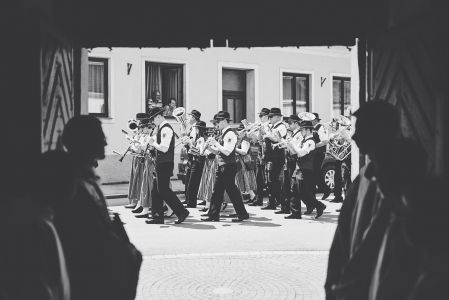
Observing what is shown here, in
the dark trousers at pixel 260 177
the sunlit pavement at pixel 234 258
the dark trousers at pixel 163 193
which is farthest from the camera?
the dark trousers at pixel 260 177

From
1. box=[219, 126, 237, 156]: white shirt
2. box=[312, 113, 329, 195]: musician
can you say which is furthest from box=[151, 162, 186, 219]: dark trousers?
box=[312, 113, 329, 195]: musician

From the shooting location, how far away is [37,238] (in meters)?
2.49

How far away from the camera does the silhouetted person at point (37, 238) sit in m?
2.41

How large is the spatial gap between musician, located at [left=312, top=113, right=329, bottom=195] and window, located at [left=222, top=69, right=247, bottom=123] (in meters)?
7.45

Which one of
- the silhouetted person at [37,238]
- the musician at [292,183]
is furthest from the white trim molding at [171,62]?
the silhouetted person at [37,238]

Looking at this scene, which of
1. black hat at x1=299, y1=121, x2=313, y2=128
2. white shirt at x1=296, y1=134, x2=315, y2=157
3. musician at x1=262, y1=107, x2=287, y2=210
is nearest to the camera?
white shirt at x1=296, y1=134, x2=315, y2=157

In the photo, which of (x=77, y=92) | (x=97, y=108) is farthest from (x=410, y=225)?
(x=97, y=108)

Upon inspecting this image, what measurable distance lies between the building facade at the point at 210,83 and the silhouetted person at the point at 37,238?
14.7 metres

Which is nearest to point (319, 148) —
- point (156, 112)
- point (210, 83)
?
point (156, 112)

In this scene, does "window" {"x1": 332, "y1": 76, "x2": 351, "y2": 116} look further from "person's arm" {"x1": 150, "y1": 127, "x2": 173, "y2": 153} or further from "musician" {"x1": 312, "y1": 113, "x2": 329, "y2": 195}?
"person's arm" {"x1": 150, "y1": 127, "x2": 173, "y2": 153}

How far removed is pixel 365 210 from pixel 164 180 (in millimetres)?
8252

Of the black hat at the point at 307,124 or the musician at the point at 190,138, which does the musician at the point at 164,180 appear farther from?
the black hat at the point at 307,124

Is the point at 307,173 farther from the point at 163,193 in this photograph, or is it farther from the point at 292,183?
the point at 163,193

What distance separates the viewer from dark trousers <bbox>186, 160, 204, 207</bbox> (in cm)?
1334
